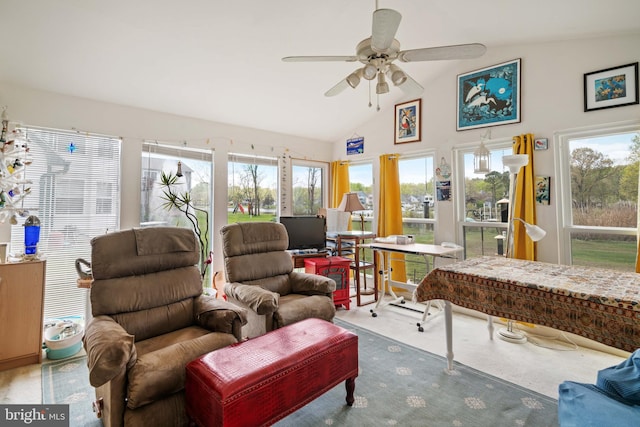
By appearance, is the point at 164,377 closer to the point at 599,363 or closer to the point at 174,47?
the point at 174,47

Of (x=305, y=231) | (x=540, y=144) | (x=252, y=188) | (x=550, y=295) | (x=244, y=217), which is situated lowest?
(x=550, y=295)

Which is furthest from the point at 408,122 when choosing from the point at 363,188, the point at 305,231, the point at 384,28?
the point at 384,28

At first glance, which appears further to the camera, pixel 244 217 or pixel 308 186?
pixel 308 186

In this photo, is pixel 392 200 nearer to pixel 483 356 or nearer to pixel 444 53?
pixel 483 356

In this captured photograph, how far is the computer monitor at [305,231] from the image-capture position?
12.8 feet

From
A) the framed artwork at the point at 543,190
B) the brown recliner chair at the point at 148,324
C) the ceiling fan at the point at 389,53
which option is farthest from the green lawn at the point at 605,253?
the brown recliner chair at the point at 148,324

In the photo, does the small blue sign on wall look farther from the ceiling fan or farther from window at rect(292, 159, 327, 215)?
the ceiling fan

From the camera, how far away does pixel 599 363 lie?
2553 millimetres

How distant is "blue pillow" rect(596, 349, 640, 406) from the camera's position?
4.02 ft

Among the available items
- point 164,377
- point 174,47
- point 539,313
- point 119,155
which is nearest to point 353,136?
point 174,47

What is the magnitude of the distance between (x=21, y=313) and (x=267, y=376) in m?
2.33

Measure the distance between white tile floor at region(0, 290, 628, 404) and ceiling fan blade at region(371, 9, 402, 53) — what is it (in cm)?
251

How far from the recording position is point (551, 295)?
177cm

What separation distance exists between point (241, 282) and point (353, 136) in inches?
124
